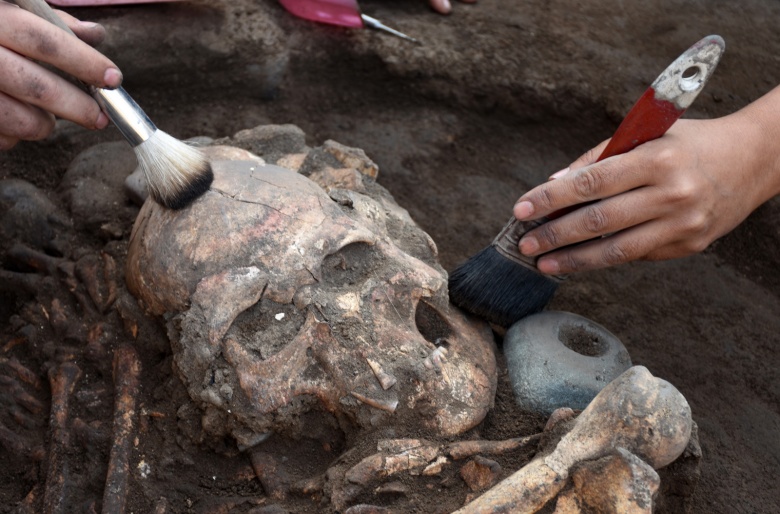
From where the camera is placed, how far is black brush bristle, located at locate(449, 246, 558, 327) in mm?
2334

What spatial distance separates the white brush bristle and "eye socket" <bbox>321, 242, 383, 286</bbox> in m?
0.40

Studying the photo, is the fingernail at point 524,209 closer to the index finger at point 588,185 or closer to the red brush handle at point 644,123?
the index finger at point 588,185

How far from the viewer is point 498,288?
2344 mm

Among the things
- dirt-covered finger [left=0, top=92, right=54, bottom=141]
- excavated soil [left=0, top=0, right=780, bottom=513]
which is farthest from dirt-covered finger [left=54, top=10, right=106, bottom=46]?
excavated soil [left=0, top=0, right=780, bottom=513]

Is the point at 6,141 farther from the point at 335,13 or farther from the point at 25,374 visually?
the point at 335,13

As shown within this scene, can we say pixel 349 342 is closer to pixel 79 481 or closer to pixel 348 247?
pixel 348 247

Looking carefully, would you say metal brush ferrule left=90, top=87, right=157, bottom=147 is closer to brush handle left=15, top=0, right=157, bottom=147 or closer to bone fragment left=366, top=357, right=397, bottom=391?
brush handle left=15, top=0, right=157, bottom=147

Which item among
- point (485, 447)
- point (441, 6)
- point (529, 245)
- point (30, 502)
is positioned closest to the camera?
point (485, 447)

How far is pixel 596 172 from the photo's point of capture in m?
2.20

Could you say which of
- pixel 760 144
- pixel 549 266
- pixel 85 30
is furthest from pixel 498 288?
pixel 85 30

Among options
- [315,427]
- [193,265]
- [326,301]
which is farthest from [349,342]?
[193,265]

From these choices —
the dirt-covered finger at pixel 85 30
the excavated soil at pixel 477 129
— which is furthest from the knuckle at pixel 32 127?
the excavated soil at pixel 477 129

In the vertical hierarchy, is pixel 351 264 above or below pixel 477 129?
above

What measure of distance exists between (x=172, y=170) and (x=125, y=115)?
0.18m
